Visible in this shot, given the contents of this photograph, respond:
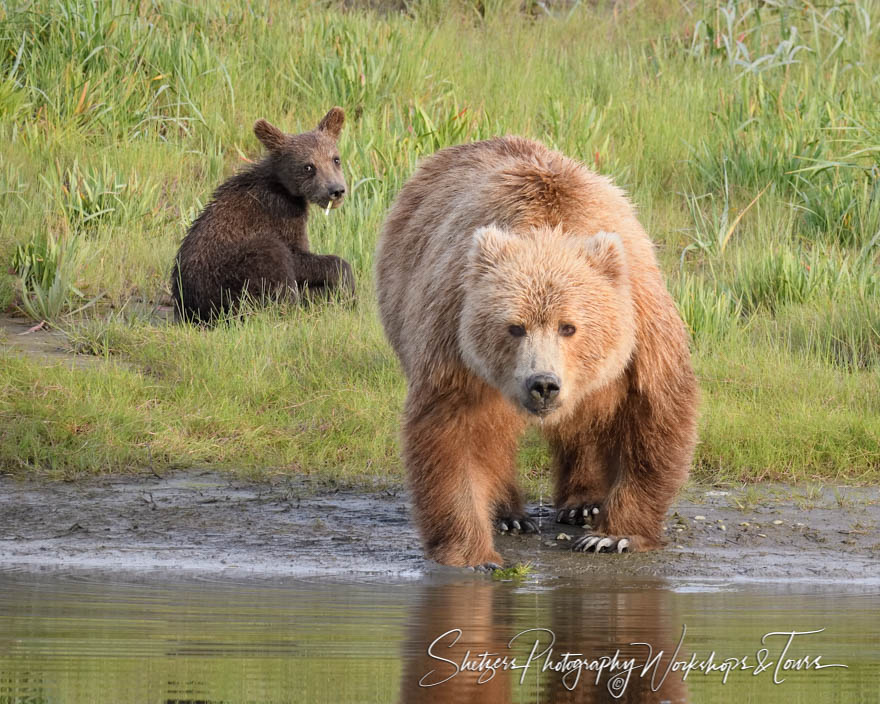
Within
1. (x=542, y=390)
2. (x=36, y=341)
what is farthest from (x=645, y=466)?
(x=36, y=341)

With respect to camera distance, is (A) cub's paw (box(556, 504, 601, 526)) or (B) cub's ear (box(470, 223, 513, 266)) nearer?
(B) cub's ear (box(470, 223, 513, 266))

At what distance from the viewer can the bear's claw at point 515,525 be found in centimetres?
605

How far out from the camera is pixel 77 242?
9164mm

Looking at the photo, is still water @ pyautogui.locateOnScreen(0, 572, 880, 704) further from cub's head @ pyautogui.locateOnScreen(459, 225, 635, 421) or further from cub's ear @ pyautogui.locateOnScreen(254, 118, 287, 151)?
cub's ear @ pyautogui.locateOnScreen(254, 118, 287, 151)

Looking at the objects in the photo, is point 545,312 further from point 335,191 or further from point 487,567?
point 335,191

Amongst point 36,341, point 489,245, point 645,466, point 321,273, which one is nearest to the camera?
point 489,245

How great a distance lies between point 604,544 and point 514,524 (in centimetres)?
60

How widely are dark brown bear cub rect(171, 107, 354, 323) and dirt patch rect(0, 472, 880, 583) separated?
92.3 inches

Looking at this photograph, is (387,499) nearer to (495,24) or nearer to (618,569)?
(618,569)

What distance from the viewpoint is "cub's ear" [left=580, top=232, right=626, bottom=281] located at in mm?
5055

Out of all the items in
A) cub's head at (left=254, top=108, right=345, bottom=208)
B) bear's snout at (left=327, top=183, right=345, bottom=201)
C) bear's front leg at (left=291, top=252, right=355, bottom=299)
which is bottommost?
bear's front leg at (left=291, top=252, right=355, bottom=299)

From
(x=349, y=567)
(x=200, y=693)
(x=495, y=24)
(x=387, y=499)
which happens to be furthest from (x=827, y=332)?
(x=495, y=24)

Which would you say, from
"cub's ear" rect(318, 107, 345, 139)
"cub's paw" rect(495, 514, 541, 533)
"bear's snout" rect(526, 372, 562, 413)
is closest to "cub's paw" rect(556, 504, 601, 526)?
"cub's paw" rect(495, 514, 541, 533)

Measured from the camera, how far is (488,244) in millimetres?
5047
